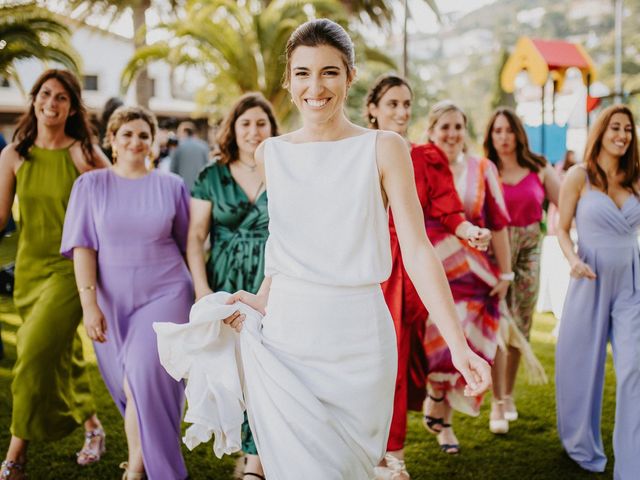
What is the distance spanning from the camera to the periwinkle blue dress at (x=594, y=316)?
4633mm

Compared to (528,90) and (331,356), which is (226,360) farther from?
(528,90)

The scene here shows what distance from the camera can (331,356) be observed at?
8.26 feet

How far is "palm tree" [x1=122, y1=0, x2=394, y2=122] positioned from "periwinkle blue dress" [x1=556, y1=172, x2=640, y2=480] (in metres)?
11.3

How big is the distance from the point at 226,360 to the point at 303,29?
3.96ft

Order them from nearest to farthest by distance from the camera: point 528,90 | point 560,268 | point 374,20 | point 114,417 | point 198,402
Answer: point 198,402
point 114,417
point 560,268
point 374,20
point 528,90

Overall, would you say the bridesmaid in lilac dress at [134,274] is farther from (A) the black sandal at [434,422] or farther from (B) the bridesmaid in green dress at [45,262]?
(A) the black sandal at [434,422]

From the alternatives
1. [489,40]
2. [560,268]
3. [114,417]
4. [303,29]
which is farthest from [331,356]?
[489,40]

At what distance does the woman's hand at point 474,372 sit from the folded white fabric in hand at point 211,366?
2.45 feet

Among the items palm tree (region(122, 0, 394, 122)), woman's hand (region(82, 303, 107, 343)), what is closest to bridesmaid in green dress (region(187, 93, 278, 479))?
woman's hand (region(82, 303, 107, 343))

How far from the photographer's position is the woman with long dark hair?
5660mm

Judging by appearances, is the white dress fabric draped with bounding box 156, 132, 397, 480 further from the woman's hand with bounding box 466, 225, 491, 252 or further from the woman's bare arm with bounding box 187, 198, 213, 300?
the woman's hand with bounding box 466, 225, 491, 252

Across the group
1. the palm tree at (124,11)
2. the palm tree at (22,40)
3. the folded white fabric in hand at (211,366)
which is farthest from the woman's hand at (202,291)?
the palm tree at (124,11)

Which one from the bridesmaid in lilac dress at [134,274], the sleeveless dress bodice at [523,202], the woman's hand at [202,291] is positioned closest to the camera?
the bridesmaid in lilac dress at [134,274]

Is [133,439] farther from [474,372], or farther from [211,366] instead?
[474,372]
